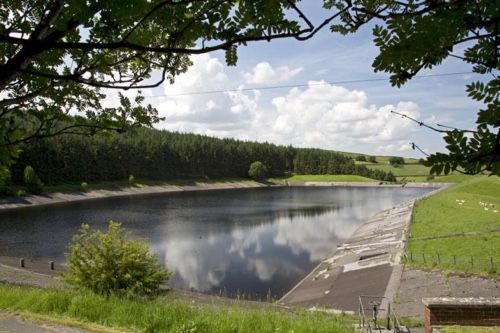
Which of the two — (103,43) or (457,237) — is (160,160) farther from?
(103,43)

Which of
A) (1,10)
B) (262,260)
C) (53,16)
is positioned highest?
(1,10)

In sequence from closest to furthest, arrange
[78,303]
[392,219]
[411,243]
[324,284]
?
[78,303]
[324,284]
[411,243]
[392,219]

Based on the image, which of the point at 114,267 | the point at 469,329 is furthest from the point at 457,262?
the point at 114,267

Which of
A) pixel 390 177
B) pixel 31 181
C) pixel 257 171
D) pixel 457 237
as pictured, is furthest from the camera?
pixel 390 177

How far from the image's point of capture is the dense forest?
84.1 meters

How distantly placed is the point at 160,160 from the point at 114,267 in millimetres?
104041

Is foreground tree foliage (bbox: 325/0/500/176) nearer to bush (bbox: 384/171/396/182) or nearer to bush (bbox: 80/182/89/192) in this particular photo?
bush (bbox: 80/182/89/192)

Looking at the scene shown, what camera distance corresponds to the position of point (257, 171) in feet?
468

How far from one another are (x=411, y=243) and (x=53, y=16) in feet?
115

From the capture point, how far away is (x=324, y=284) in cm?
2838

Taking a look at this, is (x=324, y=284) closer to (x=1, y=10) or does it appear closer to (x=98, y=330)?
(x=98, y=330)

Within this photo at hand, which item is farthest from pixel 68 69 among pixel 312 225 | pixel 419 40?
pixel 312 225

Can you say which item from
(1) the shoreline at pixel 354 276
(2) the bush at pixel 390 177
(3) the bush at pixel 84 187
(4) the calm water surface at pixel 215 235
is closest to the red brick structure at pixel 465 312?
(1) the shoreline at pixel 354 276

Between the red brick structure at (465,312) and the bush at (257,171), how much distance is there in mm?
131615
